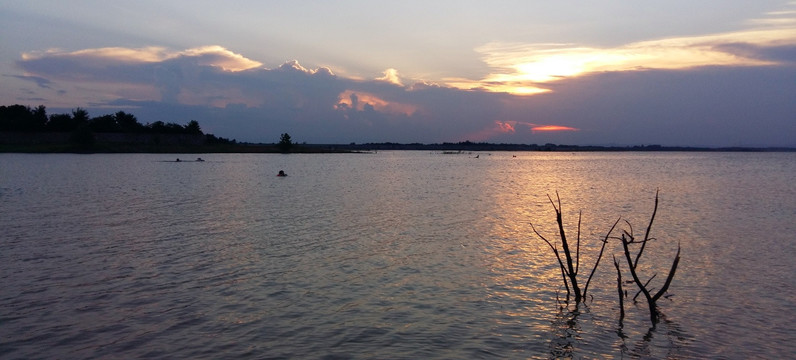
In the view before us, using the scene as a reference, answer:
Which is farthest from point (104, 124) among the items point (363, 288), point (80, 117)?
point (363, 288)

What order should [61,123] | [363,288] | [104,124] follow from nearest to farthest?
1. [363,288]
2. [61,123]
3. [104,124]

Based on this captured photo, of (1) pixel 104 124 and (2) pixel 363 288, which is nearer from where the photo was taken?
(2) pixel 363 288

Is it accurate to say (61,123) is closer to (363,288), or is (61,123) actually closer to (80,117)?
(80,117)

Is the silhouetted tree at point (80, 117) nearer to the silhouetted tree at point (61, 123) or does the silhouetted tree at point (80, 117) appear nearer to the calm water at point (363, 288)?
the silhouetted tree at point (61, 123)

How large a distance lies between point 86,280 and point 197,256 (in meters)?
4.04

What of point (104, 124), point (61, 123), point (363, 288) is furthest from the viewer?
point (104, 124)

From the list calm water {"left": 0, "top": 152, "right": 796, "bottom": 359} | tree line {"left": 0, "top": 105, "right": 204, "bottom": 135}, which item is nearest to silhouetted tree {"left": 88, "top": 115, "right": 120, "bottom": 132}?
tree line {"left": 0, "top": 105, "right": 204, "bottom": 135}

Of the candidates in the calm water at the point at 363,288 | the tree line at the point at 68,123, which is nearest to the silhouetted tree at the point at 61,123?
the tree line at the point at 68,123

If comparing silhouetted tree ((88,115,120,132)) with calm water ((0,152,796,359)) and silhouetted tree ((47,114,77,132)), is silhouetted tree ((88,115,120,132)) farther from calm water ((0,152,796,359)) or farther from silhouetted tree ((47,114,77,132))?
calm water ((0,152,796,359))

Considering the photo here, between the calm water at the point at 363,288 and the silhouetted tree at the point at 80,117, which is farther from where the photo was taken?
the silhouetted tree at the point at 80,117

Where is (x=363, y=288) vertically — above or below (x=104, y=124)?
below

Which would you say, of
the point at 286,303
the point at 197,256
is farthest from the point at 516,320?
the point at 197,256

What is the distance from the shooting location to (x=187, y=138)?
184 metres

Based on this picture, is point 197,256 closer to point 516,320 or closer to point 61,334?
point 61,334
